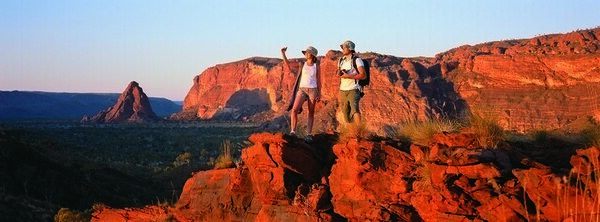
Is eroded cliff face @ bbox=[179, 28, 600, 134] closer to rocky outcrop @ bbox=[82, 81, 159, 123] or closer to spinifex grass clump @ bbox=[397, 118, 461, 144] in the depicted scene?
spinifex grass clump @ bbox=[397, 118, 461, 144]

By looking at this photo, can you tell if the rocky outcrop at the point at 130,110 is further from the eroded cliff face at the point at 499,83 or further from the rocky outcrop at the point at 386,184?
the rocky outcrop at the point at 386,184

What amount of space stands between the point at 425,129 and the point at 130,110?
10880 centimetres

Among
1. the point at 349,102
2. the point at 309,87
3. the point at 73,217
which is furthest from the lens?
the point at 73,217

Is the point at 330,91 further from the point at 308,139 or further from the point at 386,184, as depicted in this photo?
the point at 386,184

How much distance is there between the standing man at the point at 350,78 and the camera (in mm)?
10508

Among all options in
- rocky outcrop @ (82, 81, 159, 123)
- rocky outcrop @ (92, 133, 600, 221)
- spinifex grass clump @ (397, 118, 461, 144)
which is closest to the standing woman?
rocky outcrop @ (92, 133, 600, 221)

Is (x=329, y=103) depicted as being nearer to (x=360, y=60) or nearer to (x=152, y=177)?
(x=152, y=177)

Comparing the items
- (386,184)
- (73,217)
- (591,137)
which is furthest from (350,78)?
(73,217)

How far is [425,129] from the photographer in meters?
9.46

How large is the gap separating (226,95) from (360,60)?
13495cm

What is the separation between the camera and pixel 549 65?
196 ft

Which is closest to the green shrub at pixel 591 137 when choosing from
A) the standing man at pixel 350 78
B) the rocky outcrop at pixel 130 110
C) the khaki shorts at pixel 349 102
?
the standing man at pixel 350 78

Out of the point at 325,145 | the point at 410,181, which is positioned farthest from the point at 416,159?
the point at 325,145

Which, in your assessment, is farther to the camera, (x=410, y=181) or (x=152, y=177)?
(x=152, y=177)
